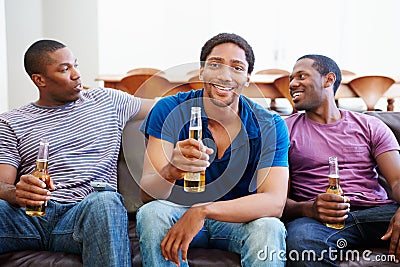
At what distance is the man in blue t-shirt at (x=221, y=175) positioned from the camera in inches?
68.1

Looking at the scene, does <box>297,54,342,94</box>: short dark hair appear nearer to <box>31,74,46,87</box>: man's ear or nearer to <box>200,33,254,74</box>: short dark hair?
<box>200,33,254,74</box>: short dark hair

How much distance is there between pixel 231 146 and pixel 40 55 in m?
1.00

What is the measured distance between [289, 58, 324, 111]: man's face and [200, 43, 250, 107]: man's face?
49 centimetres

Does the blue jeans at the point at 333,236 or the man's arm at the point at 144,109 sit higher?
the man's arm at the point at 144,109

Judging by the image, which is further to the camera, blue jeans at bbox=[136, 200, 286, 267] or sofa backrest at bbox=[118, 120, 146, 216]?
sofa backrest at bbox=[118, 120, 146, 216]

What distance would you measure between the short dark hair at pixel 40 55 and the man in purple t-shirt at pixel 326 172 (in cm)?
111

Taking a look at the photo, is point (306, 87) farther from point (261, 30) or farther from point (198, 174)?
point (261, 30)

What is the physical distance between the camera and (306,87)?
2393 millimetres

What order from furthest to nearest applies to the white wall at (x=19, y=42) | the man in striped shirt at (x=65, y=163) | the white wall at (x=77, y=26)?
the white wall at (x=77, y=26)
the white wall at (x=19, y=42)
the man in striped shirt at (x=65, y=163)

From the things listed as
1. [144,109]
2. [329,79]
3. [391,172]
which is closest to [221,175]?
[144,109]

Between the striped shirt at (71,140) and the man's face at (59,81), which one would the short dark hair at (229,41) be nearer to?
the striped shirt at (71,140)

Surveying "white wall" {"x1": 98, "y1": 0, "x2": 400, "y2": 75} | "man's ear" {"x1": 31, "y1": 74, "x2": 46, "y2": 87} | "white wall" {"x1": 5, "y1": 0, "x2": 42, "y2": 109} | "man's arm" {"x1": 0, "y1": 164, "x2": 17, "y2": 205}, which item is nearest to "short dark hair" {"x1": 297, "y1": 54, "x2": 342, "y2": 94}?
"man's ear" {"x1": 31, "y1": 74, "x2": 46, "y2": 87}

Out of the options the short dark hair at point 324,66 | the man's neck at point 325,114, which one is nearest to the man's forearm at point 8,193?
the man's neck at point 325,114

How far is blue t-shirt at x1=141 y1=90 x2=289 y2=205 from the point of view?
193 cm
